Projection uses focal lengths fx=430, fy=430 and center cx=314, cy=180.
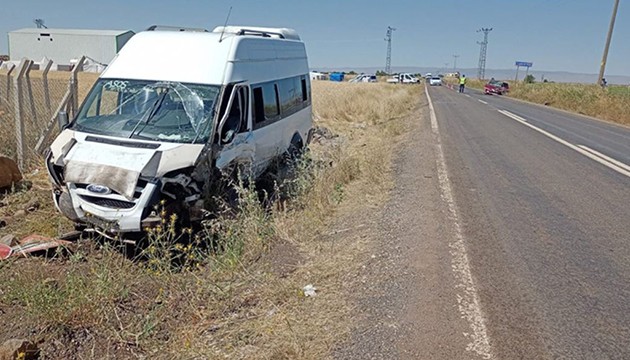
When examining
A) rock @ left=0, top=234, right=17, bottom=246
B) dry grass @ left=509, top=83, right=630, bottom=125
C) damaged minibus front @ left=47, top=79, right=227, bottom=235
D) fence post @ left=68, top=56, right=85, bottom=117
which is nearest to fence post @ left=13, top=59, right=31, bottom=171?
fence post @ left=68, top=56, right=85, bottom=117

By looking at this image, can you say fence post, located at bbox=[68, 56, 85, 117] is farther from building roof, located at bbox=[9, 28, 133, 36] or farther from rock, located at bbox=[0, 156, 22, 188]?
building roof, located at bbox=[9, 28, 133, 36]

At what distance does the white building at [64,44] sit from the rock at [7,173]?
69.0 meters

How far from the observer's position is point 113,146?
4.95 m

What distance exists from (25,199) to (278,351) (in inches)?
235

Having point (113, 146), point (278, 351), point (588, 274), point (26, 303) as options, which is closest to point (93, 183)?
point (113, 146)

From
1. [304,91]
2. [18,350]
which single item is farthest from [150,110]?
[304,91]

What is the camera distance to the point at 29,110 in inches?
359

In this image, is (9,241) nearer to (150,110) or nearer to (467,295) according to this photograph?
(150,110)

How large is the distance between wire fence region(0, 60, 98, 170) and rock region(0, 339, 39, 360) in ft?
20.5

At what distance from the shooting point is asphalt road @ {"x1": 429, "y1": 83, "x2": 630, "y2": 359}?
119 inches

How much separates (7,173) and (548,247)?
8.00 metres

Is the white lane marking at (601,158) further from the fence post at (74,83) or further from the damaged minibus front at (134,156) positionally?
the fence post at (74,83)

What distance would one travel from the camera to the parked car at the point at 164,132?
180 inches

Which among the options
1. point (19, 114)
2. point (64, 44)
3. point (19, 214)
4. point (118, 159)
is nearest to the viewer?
point (118, 159)
